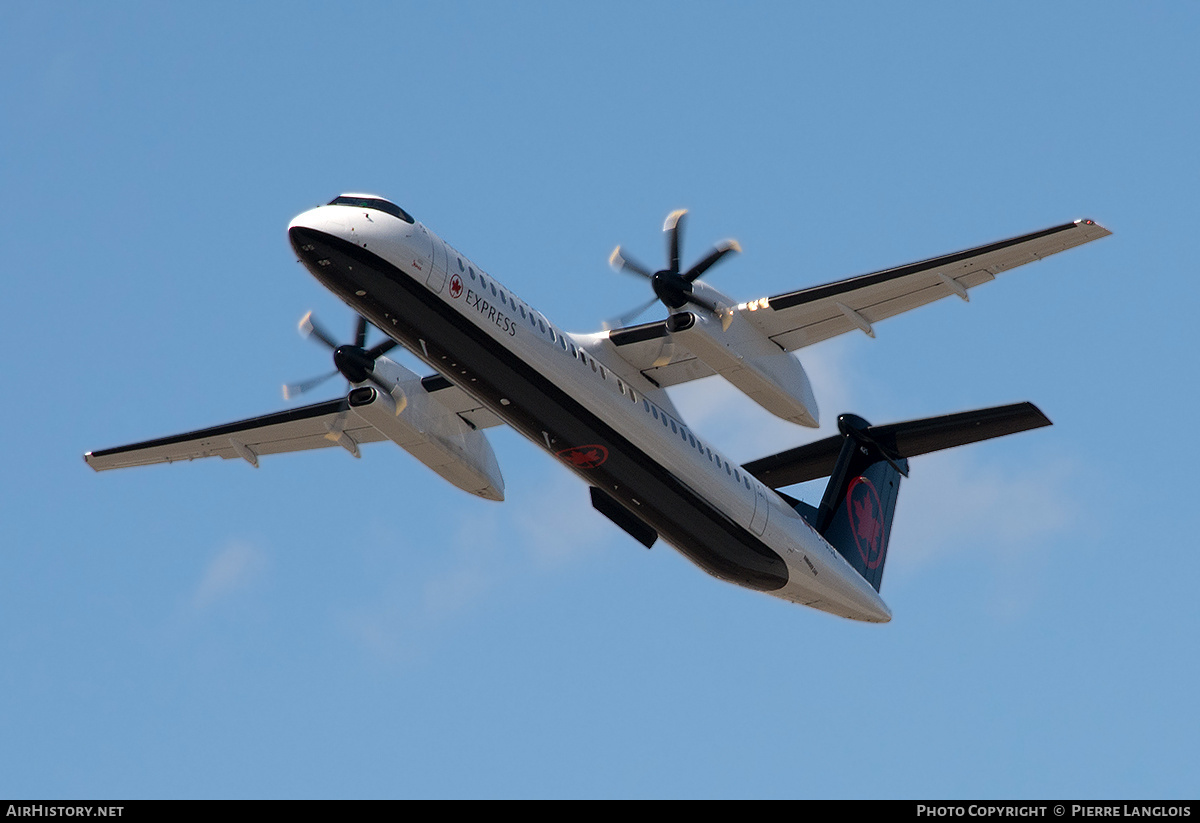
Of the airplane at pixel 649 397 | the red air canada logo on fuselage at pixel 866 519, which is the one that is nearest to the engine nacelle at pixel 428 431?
the airplane at pixel 649 397

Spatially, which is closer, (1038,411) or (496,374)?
(496,374)

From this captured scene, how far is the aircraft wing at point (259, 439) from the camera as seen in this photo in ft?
87.6

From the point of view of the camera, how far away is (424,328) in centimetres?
2109

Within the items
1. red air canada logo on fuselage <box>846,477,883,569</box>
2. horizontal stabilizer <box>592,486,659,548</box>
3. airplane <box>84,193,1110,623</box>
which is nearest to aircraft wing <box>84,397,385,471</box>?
airplane <box>84,193,1110,623</box>

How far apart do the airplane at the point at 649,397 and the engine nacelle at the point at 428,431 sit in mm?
37

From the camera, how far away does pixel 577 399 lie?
2227 centimetres

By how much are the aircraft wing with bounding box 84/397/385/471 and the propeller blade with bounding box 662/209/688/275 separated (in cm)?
706

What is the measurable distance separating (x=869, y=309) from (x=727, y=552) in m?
4.71

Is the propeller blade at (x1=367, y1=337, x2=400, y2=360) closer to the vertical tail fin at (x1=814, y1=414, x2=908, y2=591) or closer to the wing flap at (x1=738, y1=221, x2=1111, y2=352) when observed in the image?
the wing flap at (x1=738, y1=221, x2=1111, y2=352)

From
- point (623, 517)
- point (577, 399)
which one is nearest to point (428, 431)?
point (623, 517)
